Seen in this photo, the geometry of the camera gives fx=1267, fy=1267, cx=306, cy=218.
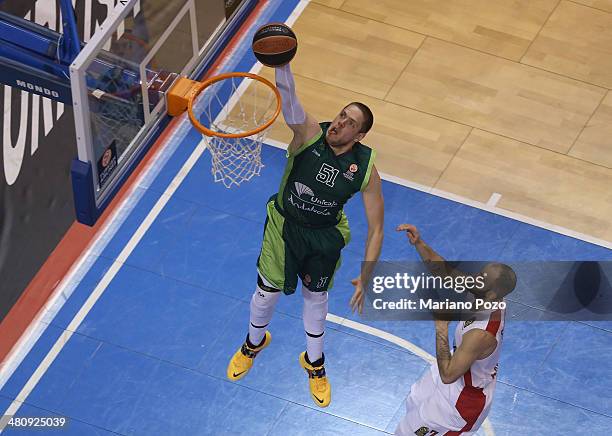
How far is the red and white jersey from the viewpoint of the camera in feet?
30.4

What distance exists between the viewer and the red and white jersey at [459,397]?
9273mm

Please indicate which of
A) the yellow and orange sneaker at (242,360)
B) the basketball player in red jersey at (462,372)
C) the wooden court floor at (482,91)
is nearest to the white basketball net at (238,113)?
the wooden court floor at (482,91)

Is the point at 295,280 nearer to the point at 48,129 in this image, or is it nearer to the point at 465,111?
the point at 48,129

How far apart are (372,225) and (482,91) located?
481 cm

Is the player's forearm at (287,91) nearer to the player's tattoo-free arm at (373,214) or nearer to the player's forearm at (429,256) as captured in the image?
the player's tattoo-free arm at (373,214)

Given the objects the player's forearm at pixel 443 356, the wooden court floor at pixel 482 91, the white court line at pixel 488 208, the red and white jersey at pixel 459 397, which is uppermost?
the player's forearm at pixel 443 356

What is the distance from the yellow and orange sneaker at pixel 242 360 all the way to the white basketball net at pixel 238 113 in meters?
1.98

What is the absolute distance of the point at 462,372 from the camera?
9.13 m

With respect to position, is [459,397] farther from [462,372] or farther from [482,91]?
[482,91]

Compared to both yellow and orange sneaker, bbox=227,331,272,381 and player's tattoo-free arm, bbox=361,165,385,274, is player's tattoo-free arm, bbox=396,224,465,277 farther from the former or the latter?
yellow and orange sneaker, bbox=227,331,272,381

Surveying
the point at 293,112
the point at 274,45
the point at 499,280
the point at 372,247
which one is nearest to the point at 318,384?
the point at 372,247

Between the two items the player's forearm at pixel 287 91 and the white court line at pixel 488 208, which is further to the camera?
the white court line at pixel 488 208

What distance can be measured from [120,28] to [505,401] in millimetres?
4698

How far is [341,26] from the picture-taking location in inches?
581
